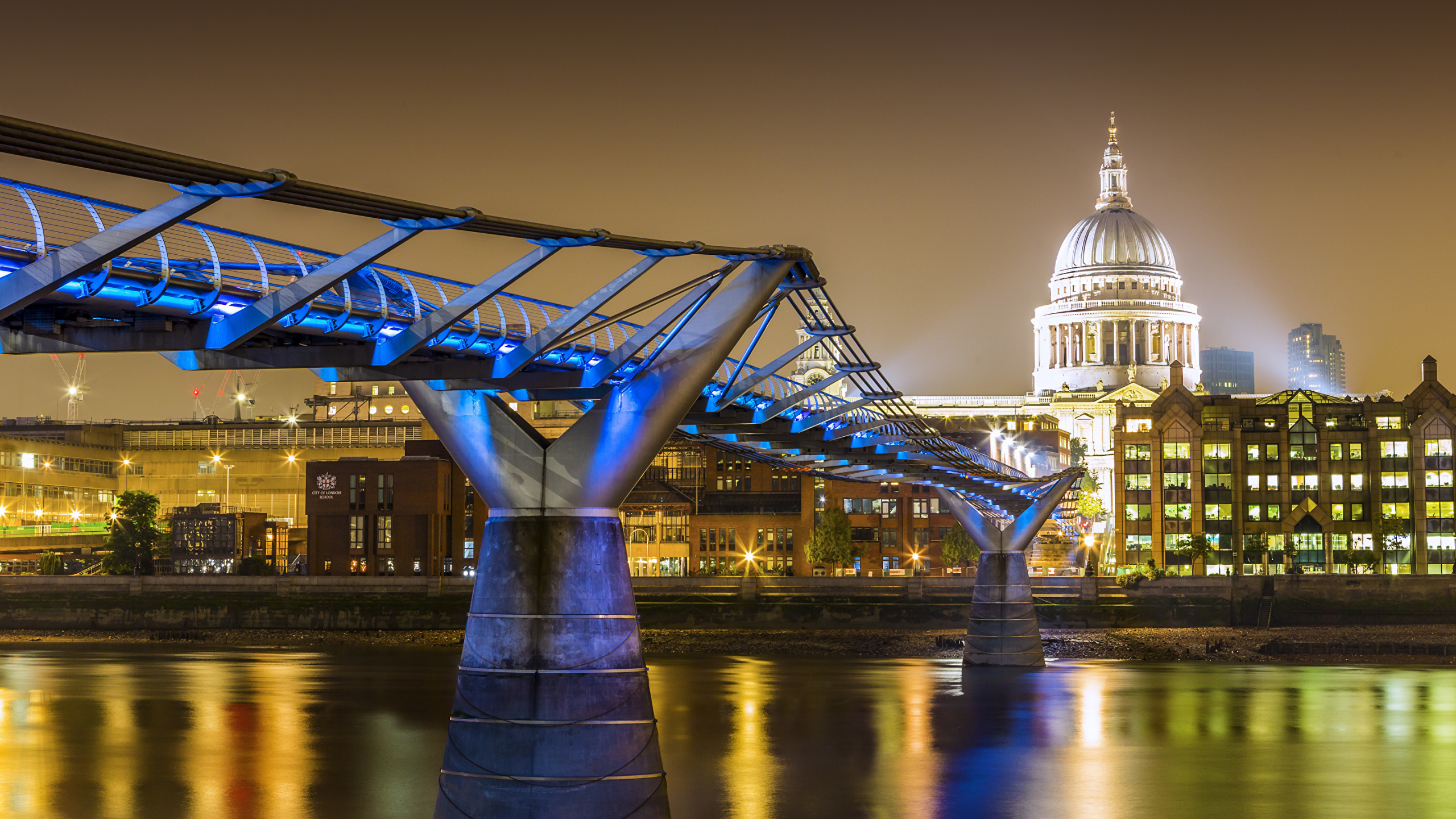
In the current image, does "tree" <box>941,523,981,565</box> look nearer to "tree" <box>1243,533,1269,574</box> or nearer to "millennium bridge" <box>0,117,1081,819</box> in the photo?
"tree" <box>1243,533,1269,574</box>

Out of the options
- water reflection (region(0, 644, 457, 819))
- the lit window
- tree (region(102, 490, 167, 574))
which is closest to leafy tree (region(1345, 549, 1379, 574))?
the lit window

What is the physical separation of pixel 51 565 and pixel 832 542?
57297mm

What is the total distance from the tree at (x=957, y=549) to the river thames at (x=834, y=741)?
4485 centimetres

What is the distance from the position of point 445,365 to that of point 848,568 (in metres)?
98.5

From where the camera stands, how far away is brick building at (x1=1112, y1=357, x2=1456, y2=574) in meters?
119

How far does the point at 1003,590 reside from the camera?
74.3m

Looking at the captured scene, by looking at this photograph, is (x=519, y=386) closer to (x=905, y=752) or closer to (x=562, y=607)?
(x=562, y=607)

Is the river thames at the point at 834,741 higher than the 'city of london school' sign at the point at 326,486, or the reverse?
the 'city of london school' sign at the point at 326,486

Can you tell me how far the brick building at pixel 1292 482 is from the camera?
391ft

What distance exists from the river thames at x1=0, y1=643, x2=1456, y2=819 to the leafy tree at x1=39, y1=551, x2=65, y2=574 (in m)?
45.1

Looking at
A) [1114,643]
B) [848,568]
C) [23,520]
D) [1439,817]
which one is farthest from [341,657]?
[23,520]

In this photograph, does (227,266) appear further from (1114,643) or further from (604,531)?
(1114,643)

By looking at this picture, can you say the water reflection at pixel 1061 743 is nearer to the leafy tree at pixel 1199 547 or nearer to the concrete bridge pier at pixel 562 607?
the concrete bridge pier at pixel 562 607

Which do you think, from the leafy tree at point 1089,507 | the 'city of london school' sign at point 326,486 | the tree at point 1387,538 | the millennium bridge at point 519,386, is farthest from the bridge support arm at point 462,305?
the leafy tree at point 1089,507
